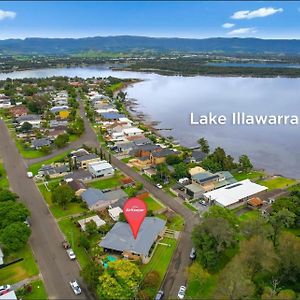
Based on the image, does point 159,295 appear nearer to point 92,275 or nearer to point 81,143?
point 92,275

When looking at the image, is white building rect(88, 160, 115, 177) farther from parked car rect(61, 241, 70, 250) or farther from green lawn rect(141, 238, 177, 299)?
green lawn rect(141, 238, 177, 299)

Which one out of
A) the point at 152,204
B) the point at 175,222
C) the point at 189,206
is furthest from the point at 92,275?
the point at 189,206

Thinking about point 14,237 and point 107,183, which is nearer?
point 14,237

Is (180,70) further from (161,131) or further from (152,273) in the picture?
(152,273)

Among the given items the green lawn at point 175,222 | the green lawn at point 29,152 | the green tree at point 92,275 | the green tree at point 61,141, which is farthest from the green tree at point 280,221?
the green tree at point 61,141

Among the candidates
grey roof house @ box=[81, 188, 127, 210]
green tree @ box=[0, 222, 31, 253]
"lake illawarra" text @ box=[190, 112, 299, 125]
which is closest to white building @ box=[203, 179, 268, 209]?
grey roof house @ box=[81, 188, 127, 210]

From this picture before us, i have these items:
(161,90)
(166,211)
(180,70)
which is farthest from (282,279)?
(180,70)

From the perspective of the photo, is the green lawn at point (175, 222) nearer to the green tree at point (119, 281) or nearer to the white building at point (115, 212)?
the white building at point (115, 212)
